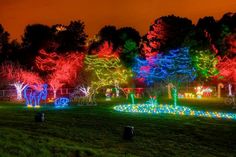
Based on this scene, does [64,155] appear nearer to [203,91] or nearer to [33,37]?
[203,91]

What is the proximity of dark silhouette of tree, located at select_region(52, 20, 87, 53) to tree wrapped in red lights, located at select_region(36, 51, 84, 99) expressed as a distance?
4.94 m

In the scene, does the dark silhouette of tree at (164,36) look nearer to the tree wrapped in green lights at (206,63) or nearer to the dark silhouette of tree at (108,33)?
the tree wrapped in green lights at (206,63)

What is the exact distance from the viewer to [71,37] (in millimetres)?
53406

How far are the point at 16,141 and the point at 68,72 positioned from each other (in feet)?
96.1

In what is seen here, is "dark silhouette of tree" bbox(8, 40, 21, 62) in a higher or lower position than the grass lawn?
higher

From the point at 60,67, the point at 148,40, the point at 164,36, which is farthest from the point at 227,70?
the point at 60,67

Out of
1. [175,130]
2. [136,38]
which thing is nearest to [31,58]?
Answer: [136,38]

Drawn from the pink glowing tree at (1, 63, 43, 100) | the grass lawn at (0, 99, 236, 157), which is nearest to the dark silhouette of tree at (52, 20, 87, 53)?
the pink glowing tree at (1, 63, 43, 100)

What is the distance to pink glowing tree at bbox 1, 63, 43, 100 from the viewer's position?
40.2 meters

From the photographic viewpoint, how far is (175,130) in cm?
1574

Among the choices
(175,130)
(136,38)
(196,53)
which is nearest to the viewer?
(175,130)

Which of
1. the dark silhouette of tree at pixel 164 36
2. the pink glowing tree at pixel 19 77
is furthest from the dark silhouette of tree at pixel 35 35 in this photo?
the dark silhouette of tree at pixel 164 36

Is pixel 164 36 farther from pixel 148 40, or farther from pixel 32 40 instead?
pixel 32 40

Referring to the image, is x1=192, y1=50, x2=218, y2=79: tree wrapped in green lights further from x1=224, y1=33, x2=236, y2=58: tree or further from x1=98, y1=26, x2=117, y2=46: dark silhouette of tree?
x1=98, y1=26, x2=117, y2=46: dark silhouette of tree
